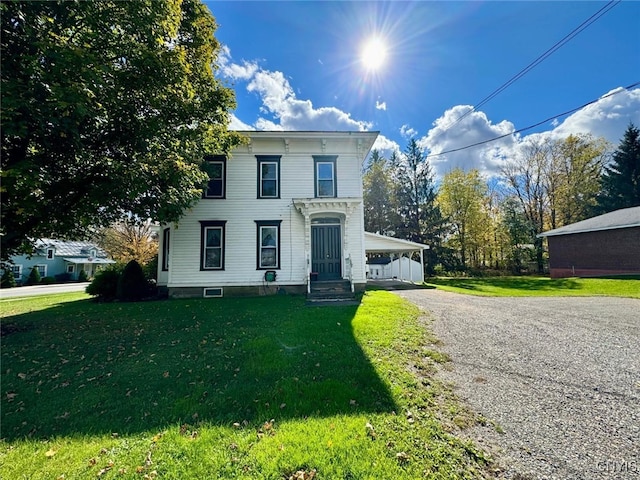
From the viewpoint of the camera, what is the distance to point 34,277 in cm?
3056

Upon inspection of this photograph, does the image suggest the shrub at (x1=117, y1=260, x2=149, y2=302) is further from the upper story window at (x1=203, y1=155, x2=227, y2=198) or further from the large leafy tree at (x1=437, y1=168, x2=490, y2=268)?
the large leafy tree at (x1=437, y1=168, x2=490, y2=268)

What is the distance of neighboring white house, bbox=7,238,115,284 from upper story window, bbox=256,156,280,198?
2965 cm

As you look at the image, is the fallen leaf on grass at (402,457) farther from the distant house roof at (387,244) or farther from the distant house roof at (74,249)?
the distant house roof at (74,249)

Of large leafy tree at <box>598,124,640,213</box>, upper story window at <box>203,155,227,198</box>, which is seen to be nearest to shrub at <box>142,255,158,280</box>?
upper story window at <box>203,155,227,198</box>

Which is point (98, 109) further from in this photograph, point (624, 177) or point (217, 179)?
point (624, 177)

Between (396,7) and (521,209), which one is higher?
(396,7)

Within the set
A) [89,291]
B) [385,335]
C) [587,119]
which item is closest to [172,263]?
[89,291]

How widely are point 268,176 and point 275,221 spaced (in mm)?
2097

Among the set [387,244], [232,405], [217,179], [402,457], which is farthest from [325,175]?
[402,457]

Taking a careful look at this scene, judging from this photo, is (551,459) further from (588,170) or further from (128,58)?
(588,170)

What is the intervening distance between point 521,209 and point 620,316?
29.4m

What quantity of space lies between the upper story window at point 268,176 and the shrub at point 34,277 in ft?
113

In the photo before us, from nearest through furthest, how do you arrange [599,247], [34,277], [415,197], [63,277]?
[599,247] → [34,277] → [415,197] → [63,277]

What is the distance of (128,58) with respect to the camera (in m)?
6.20
